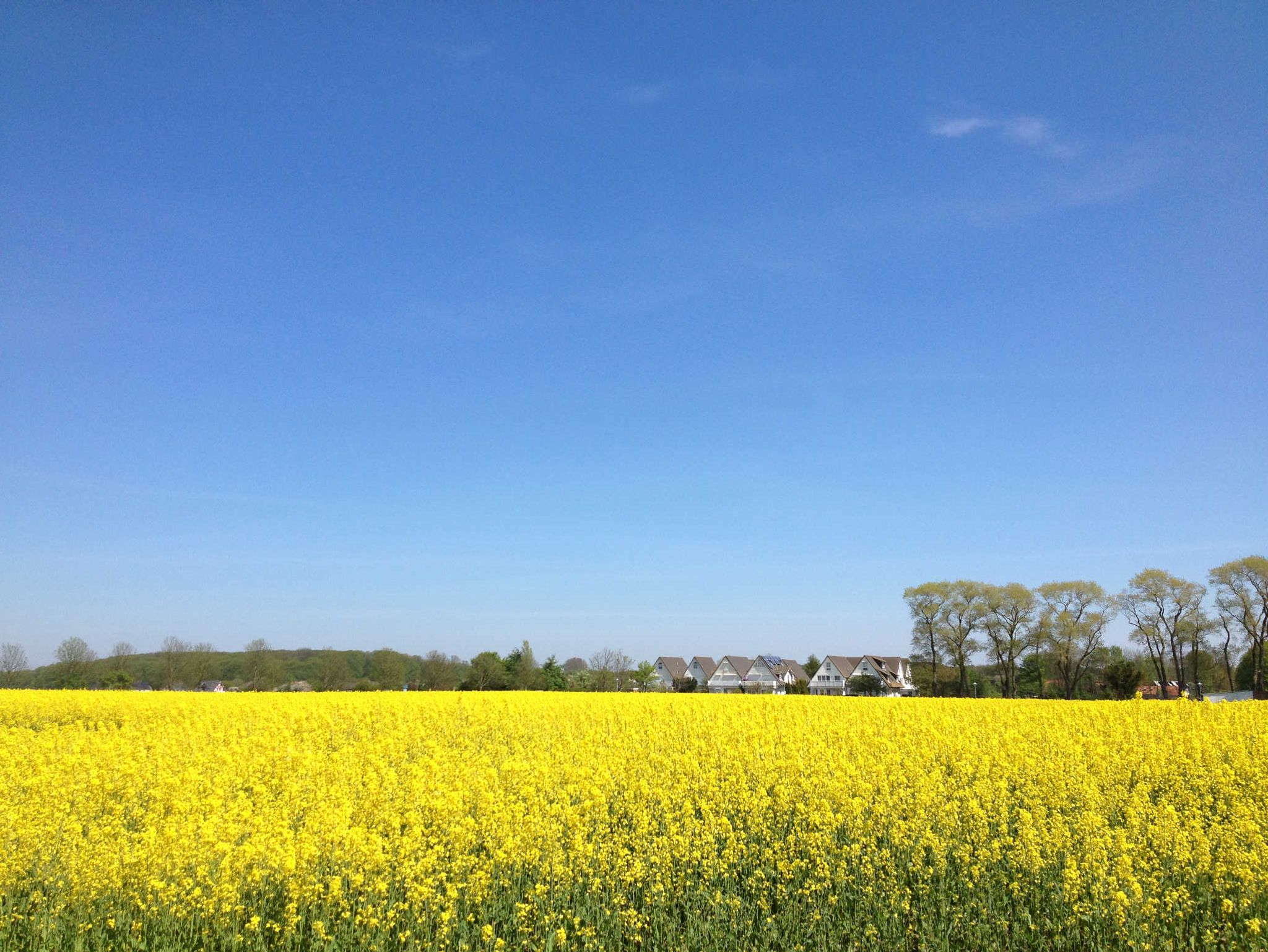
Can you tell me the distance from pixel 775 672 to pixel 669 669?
51.4 feet

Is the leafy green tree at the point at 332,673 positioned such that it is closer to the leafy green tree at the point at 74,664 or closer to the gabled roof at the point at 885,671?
the leafy green tree at the point at 74,664

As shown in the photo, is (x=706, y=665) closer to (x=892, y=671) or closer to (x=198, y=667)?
(x=892, y=671)

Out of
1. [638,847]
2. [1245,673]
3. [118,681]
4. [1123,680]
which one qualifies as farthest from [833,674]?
[638,847]

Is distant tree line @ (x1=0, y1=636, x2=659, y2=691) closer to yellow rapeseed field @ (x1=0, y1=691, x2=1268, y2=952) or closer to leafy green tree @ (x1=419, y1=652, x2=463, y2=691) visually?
leafy green tree @ (x1=419, y1=652, x2=463, y2=691)

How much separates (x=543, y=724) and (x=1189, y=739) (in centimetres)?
1353

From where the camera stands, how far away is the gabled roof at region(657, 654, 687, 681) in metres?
110

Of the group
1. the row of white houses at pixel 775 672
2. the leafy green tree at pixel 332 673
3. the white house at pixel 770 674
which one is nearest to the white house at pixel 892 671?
the row of white houses at pixel 775 672

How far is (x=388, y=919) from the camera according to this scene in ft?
22.0

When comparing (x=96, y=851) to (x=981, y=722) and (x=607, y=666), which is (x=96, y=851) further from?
(x=607, y=666)

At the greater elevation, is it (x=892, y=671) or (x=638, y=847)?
(x=638, y=847)

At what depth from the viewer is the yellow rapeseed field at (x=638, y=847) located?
6.97 meters

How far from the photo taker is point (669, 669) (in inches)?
4385

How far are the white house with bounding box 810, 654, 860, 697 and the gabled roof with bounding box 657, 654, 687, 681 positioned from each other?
1965 cm

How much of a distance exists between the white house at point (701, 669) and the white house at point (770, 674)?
543 centimetres
